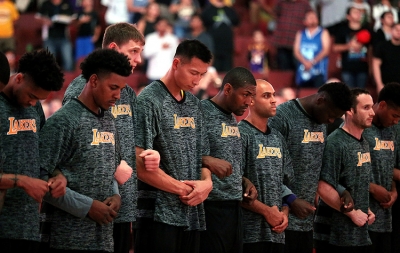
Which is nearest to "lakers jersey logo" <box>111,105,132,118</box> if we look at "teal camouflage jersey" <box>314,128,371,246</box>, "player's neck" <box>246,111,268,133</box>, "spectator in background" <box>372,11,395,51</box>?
"player's neck" <box>246,111,268,133</box>

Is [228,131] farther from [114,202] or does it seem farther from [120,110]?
[114,202]

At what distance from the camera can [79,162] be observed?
4898 mm

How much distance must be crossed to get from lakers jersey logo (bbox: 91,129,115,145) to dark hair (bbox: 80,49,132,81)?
0.38 m

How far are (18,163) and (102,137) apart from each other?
1.80 feet

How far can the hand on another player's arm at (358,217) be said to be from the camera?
6.71 meters

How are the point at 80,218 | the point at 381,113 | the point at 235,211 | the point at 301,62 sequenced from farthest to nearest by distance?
the point at 301,62, the point at 381,113, the point at 235,211, the point at 80,218

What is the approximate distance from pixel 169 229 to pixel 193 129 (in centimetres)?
74

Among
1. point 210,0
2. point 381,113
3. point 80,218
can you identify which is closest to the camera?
point 80,218

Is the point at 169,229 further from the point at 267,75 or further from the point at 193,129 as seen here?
the point at 267,75

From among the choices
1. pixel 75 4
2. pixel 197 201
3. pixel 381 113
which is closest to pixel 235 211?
pixel 197 201

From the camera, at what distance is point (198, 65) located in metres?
5.60

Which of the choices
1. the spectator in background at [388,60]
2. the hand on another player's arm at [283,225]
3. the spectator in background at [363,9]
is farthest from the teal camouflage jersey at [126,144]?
the spectator in background at [363,9]

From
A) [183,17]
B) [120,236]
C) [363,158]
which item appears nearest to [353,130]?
[363,158]

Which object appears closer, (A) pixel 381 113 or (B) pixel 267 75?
(A) pixel 381 113
